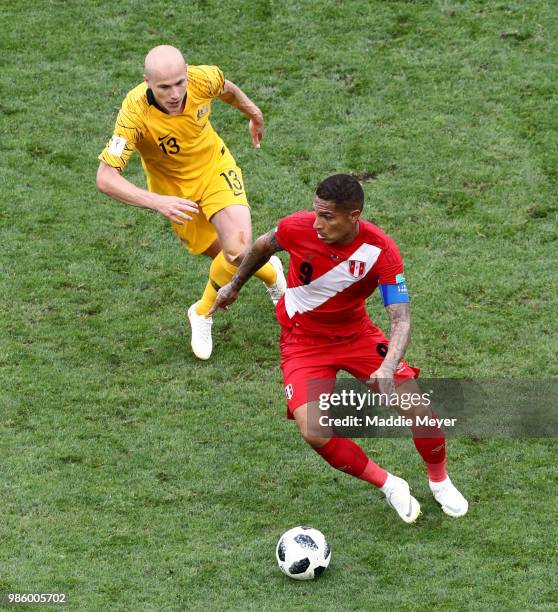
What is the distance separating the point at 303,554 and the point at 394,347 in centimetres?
135

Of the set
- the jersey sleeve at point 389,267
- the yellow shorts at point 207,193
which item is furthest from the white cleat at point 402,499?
the yellow shorts at point 207,193

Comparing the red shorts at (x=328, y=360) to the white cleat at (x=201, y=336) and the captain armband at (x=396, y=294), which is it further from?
the white cleat at (x=201, y=336)

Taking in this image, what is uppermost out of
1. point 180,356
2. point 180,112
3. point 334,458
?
point 180,112

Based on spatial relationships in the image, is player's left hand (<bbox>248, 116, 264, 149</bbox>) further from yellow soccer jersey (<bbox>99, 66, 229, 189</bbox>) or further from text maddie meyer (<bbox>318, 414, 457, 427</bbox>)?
text maddie meyer (<bbox>318, 414, 457, 427</bbox>)

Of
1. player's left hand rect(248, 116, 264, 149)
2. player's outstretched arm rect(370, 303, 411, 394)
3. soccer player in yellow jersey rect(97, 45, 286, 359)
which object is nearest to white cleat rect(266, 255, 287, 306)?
soccer player in yellow jersey rect(97, 45, 286, 359)

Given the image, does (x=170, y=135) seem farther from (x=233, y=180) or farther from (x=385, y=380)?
(x=385, y=380)

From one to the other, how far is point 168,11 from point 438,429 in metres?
7.90

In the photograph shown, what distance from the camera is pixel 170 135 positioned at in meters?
9.48

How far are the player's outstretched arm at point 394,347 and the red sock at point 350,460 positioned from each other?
0.66m

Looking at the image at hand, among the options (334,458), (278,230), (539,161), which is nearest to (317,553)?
(334,458)

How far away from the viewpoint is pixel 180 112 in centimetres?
944

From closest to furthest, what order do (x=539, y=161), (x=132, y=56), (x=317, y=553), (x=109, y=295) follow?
(x=317, y=553) < (x=109, y=295) < (x=539, y=161) < (x=132, y=56)

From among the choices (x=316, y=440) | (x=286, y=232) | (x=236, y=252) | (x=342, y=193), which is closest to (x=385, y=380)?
(x=316, y=440)

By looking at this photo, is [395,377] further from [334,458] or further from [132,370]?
[132,370]
